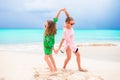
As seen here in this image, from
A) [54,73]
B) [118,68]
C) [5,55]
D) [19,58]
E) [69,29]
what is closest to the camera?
[54,73]

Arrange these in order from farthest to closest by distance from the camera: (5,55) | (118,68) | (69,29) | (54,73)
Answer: (5,55) < (118,68) < (69,29) < (54,73)

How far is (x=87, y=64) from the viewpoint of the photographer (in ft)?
16.3

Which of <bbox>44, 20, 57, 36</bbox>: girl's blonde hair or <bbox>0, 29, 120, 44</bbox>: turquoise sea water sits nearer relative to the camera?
<bbox>44, 20, 57, 36</bbox>: girl's blonde hair

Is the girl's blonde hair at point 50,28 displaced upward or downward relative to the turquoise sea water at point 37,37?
upward

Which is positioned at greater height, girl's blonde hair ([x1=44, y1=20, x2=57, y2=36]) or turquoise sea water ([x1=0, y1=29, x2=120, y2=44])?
girl's blonde hair ([x1=44, y1=20, x2=57, y2=36])

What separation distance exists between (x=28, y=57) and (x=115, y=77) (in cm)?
185

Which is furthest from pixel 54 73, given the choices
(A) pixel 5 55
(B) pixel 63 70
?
(A) pixel 5 55

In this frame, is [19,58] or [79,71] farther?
[19,58]

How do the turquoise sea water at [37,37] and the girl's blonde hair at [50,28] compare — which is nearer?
the girl's blonde hair at [50,28]

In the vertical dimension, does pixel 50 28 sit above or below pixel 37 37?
above

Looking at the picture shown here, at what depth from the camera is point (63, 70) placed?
434 cm

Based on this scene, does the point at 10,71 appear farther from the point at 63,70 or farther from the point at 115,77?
the point at 115,77

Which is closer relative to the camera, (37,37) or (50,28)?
(50,28)

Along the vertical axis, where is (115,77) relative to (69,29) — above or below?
below
